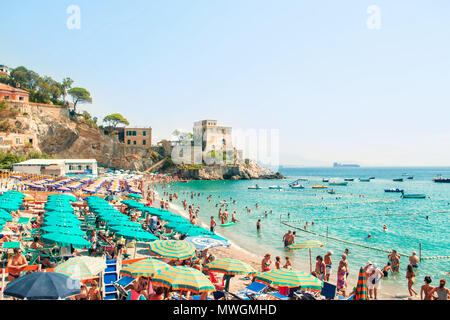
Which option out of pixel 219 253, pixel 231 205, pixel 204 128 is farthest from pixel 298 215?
pixel 204 128

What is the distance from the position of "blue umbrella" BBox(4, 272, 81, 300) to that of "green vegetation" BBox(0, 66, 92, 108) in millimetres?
79062

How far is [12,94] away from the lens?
64.6 m

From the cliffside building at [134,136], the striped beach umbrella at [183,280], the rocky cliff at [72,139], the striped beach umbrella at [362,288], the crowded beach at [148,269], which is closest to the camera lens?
the striped beach umbrella at [183,280]

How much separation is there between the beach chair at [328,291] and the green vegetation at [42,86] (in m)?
80.5

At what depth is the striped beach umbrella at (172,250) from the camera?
1039cm

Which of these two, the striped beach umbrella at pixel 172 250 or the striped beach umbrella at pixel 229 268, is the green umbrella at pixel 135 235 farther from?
the striped beach umbrella at pixel 229 268

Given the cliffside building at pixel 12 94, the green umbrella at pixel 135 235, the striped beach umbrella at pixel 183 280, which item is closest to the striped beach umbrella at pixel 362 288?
the striped beach umbrella at pixel 183 280

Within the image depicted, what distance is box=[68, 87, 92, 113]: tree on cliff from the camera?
269ft

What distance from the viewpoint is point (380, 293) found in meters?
12.5

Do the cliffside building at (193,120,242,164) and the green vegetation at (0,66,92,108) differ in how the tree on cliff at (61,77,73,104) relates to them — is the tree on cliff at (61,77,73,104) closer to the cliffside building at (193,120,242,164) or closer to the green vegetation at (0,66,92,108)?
the green vegetation at (0,66,92,108)

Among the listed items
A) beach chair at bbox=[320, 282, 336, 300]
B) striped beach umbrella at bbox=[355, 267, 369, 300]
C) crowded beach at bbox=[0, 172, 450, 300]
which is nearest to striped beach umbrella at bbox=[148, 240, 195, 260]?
crowded beach at bbox=[0, 172, 450, 300]

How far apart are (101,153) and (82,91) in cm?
1823

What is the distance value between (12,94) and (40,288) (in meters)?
73.3
